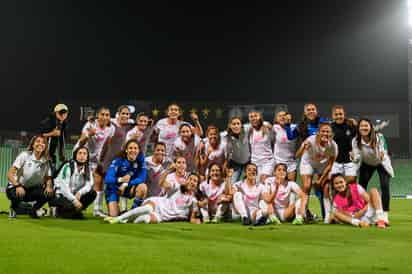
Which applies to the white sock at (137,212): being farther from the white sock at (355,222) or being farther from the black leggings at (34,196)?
the white sock at (355,222)

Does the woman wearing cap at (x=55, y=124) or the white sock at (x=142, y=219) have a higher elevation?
the woman wearing cap at (x=55, y=124)

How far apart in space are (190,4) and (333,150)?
2102 centimetres

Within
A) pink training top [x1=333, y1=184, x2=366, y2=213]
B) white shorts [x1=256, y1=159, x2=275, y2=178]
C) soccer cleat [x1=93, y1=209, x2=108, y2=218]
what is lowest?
soccer cleat [x1=93, y1=209, x2=108, y2=218]

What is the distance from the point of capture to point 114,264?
11.7 ft

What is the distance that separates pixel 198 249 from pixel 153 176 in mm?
3859

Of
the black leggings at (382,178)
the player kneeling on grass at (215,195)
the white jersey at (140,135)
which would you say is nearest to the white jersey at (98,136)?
the white jersey at (140,135)

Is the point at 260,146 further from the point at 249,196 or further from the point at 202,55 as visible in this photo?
the point at 202,55

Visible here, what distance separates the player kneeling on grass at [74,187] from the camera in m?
7.30

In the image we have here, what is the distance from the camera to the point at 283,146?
8523mm

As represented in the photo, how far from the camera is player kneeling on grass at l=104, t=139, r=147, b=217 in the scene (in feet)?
24.7

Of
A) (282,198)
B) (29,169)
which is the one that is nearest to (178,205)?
(282,198)

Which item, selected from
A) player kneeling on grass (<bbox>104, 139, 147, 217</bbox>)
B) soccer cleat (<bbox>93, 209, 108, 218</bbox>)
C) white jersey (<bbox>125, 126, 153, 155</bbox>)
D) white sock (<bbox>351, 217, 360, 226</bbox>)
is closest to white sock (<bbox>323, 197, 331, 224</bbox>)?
white sock (<bbox>351, 217, 360, 226</bbox>)

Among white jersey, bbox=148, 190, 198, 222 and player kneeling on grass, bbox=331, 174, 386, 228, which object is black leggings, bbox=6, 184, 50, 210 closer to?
white jersey, bbox=148, 190, 198, 222

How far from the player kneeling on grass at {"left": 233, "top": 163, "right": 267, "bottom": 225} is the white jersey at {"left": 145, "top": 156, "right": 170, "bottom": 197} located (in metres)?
1.27
